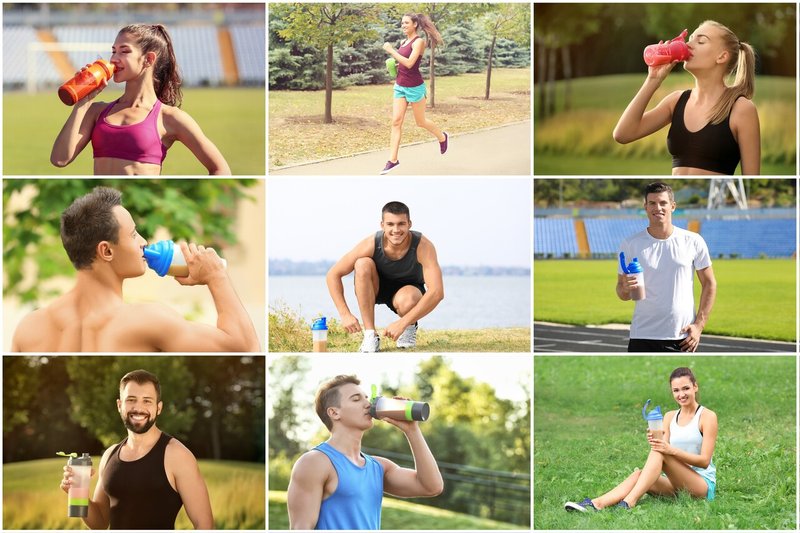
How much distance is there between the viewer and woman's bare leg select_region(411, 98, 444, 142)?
→ 746 cm

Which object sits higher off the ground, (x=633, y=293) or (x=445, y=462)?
(x=633, y=293)

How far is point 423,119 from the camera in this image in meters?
7.46

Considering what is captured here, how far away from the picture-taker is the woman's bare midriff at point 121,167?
7.16 metres

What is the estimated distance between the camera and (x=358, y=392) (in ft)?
20.8

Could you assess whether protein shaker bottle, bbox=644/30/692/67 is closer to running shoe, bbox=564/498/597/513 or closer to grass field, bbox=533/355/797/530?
grass field, bbox=533/355/797/530

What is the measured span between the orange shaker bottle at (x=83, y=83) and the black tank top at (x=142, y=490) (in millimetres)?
2067

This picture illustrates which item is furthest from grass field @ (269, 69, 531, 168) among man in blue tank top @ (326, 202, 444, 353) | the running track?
the running track

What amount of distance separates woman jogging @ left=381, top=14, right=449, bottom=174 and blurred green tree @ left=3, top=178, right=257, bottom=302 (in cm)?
102

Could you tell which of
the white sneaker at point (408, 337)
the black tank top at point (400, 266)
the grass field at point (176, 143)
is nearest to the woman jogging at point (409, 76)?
the black tank top at point (400, 266)

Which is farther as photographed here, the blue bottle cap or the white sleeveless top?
the white sleeveless top

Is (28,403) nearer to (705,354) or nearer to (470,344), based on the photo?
(470,344)

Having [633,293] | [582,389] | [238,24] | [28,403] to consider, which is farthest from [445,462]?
[238,24]

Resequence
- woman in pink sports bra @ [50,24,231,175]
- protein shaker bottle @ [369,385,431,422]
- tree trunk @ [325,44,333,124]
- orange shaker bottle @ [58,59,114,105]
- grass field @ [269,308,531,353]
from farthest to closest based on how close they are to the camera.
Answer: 1. tree trunk @ [325,44,333,124]
2. grass field @ [269,308,531,353]
3. woman in pink sports bra @ [50,24,231,175]
4. orange shaker bottle @ [58,59,114,105]
5. protein shaker bottle @ [369,385,431,422]

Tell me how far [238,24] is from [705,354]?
8.15 m
